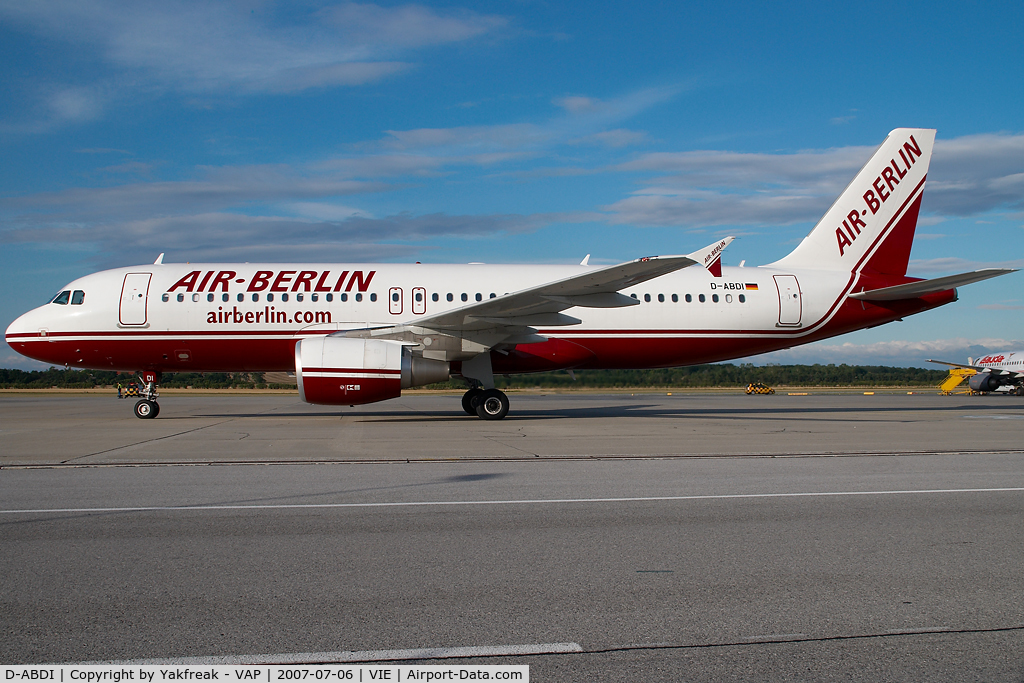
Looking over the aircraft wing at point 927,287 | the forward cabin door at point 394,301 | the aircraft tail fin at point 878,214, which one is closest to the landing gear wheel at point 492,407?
the forward cabin door at point 394,301

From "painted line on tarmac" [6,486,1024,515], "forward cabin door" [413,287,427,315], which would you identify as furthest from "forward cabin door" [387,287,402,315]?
"painted line on tarmac" [6,486,1024,515]

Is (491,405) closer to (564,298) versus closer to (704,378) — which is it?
(564,298)

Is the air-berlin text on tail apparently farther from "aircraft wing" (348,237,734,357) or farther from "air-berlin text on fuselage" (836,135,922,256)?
"air-berlin text on fuselage" (836,135,922,256)

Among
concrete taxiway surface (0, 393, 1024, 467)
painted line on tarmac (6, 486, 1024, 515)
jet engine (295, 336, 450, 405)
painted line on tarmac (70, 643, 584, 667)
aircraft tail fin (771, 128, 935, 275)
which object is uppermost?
aircraft tail fin (771, 128, 935, 275)

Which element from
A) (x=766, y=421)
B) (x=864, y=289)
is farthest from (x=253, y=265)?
(x=864, y=289)

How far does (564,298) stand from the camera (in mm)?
16125

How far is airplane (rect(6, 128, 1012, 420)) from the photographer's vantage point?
53.0ft

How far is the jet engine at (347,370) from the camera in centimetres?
1574

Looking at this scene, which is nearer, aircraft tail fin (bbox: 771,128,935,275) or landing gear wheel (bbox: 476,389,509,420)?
landing gear wheel (bbox: 476,389,509,420)

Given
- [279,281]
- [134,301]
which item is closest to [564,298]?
[279,281]

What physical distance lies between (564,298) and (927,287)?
1006 cm

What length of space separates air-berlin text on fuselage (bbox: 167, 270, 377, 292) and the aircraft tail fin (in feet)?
38.2

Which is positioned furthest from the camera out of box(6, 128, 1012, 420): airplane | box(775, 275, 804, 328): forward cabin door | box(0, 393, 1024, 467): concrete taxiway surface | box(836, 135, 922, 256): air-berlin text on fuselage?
box(836, 135, 922, 256): air-berlin text on fuselage

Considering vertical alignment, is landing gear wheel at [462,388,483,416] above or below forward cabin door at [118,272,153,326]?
below
